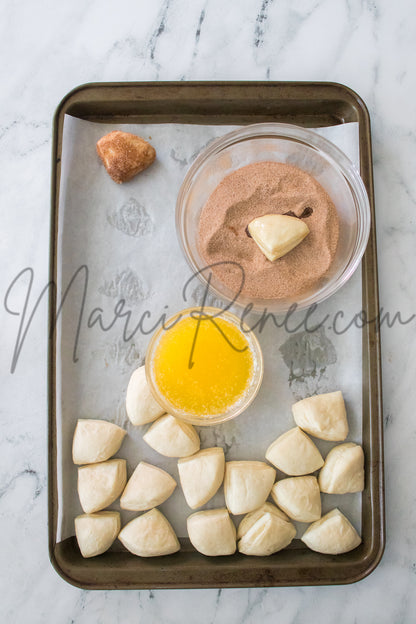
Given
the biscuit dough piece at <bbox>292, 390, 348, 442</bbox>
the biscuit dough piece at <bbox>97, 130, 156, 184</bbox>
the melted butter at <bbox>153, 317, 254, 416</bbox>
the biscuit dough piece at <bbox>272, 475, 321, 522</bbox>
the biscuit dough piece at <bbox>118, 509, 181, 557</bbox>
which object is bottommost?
the biscuit dough piece at <bbox>118, 509, 181, 557</bbox>

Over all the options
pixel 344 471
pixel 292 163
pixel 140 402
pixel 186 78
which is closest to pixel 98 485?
pixel 140 402

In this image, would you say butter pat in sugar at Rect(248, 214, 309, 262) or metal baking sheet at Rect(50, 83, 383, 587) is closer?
butter pat in sugar at Rect(248, 214, 309, 262)

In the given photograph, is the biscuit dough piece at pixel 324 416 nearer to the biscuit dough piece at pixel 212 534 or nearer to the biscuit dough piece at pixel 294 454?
the biscuit dough piece at pixel 294 454

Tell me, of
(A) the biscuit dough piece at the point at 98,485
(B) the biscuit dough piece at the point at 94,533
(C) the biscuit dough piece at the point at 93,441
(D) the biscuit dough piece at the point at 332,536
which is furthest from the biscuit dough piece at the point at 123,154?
(D) the biscuit dough piece at the point at 332,536

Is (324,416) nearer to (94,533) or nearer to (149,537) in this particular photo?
(149,537)

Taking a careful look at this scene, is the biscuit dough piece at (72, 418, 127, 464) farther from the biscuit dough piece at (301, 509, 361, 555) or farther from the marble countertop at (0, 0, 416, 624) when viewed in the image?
the biscuit dough piece at (301, 509, 361, 555)

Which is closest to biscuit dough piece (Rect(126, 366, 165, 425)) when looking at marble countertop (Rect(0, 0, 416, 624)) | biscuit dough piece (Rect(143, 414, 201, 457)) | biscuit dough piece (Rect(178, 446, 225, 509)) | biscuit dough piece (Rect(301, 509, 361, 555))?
biscuit dough piece (Rect(143, 414, 201, 457))
